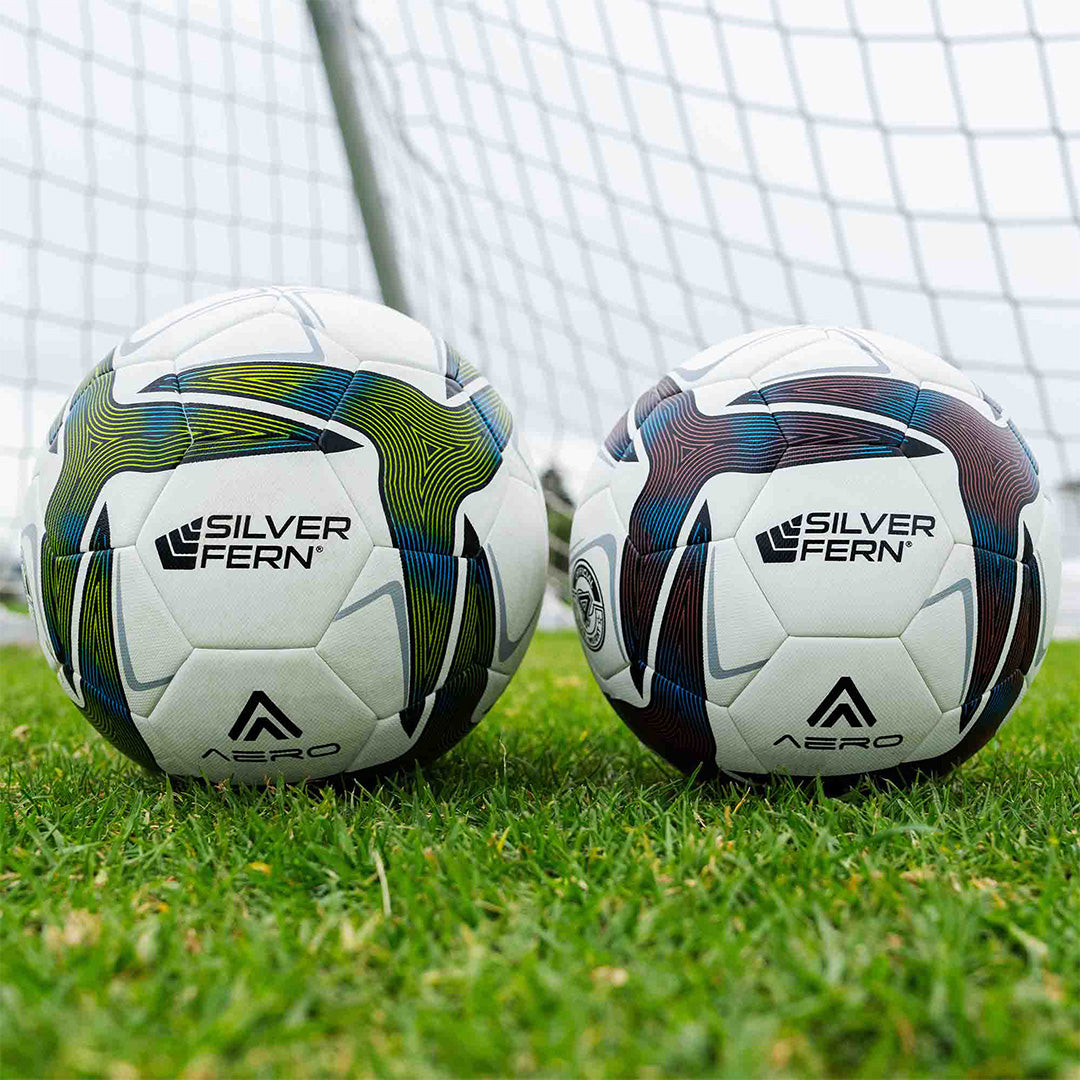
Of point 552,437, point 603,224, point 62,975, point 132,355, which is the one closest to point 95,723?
point 132,355

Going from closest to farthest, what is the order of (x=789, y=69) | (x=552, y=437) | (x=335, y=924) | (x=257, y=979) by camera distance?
(x=257, y=979), (x=335, y=924), (x=789, y=69), (x=552, y=437)

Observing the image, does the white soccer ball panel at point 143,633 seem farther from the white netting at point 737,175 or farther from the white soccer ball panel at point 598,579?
the white netting at point 737,175

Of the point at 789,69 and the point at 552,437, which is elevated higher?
the point at 789,69

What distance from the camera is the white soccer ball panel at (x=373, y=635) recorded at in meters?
1.95

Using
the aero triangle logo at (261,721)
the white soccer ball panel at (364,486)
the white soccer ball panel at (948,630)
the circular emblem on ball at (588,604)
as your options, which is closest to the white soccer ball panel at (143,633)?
the aero triangle logo at (261,721)

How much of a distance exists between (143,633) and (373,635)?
1.37 ft

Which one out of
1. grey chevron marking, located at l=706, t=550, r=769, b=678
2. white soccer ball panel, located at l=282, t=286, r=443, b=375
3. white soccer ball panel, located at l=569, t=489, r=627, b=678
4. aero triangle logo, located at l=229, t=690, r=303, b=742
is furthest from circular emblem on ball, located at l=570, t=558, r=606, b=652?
aero triangle logo, located at l=229, t=690, r=303, b=742

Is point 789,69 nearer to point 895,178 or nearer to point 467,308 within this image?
point 895,178

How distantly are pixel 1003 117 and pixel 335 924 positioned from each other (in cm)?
550

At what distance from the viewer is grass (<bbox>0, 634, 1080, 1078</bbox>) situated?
106 cm

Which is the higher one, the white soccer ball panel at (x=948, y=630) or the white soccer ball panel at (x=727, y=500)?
the white soccer ball panel at (x=727, y=500)

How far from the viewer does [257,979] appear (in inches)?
47.1

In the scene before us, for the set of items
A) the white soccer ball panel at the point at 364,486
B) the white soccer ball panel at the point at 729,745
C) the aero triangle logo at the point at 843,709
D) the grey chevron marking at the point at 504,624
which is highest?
the white soccer ball panel at the point at 364,486

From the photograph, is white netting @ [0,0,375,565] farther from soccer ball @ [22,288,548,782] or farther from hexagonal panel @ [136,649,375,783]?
hexagonal panel @ [136,649,375,783]
